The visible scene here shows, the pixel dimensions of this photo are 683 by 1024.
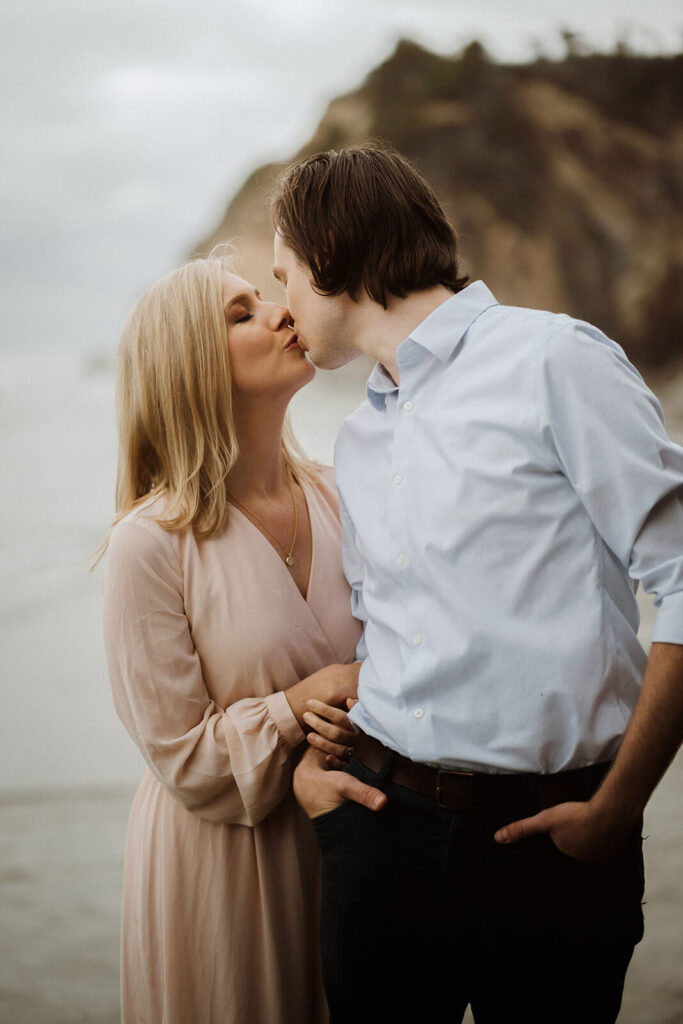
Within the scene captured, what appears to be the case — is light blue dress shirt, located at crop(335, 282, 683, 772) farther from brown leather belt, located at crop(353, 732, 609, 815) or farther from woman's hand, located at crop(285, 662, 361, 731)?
woman's hand, located at crop(285, 662, 361, 731)

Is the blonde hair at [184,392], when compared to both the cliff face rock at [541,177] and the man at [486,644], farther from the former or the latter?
the cliff face rock at [541,177]

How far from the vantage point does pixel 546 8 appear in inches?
195

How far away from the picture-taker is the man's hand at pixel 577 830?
3.14ft

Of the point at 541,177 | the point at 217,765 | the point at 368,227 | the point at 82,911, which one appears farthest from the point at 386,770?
the point at 541,177

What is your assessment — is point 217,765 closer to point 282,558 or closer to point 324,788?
point 324,788

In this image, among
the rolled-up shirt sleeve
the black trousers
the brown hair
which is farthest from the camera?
the brown hair

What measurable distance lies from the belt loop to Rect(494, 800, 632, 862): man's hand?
0.15 meters

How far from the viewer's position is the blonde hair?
1332 millimetres

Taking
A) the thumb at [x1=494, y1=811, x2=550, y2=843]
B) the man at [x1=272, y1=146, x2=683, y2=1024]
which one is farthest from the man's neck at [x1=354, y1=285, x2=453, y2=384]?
the thumb at [x1=494, y1=811, x2=550, y2=843]

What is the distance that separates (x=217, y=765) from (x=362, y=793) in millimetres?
250

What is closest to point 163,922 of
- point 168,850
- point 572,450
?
point 168,850

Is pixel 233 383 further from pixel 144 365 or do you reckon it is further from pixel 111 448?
pixel 111 448

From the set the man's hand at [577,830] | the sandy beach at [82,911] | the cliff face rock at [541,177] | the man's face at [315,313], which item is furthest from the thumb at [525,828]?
the cliff face rock at [541,177]

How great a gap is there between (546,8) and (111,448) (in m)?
3.65
